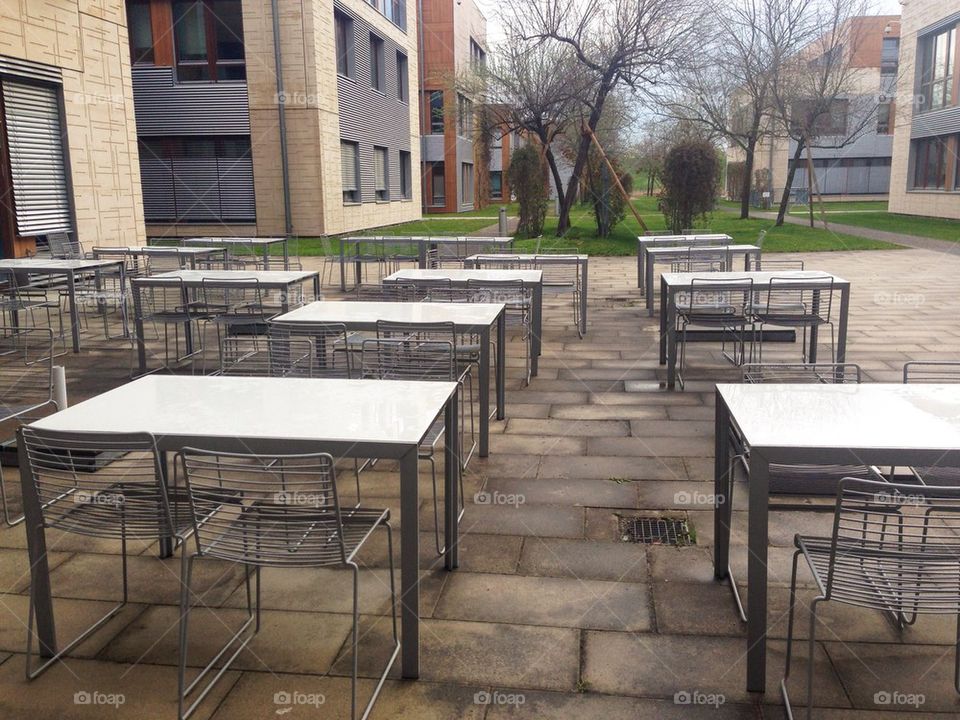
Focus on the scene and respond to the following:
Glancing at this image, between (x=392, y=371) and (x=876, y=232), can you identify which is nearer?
(x=392, y=371)

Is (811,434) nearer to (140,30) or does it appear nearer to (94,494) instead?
(94,494)

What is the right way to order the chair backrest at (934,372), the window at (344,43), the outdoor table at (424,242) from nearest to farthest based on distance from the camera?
the chair backrest at (934,372)
the outdoor table at (424,242)
the window at (344,43)

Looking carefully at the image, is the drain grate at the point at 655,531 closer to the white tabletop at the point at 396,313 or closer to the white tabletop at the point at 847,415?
the white tabletop at the point at 847,415

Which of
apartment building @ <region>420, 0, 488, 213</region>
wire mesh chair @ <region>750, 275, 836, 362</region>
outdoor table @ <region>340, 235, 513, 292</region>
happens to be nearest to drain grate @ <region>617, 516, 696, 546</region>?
wire mesh chair @ <region>750, 275, 836, 362</region>

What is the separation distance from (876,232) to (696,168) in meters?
6.91

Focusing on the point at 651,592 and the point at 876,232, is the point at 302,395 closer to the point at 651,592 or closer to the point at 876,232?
the point at 651,592

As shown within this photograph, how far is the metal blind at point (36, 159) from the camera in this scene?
11570 millimetres

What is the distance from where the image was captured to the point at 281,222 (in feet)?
66.5

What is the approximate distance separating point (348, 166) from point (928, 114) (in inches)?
679

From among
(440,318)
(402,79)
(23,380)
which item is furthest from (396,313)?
(402,79)

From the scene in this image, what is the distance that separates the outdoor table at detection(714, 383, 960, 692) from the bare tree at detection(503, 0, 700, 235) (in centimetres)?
1510

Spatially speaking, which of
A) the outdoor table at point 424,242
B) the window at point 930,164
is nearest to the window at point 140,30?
the outdoor table at point 424,242

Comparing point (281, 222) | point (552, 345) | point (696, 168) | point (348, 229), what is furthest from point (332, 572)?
point (348, 229)

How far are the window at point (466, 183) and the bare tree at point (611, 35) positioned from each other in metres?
20.0
